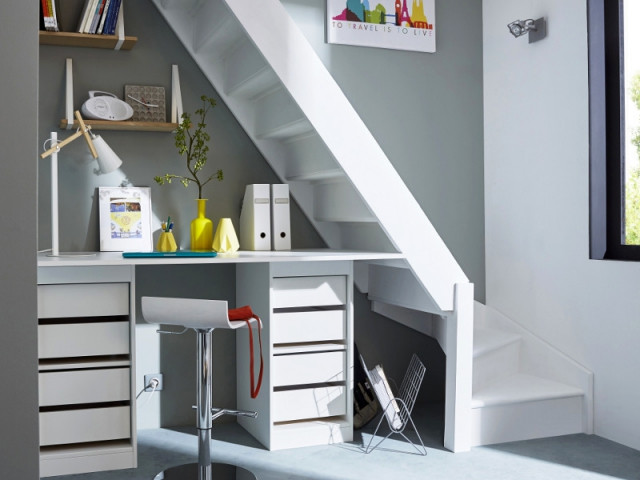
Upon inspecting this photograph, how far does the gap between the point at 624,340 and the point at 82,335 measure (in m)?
2.31

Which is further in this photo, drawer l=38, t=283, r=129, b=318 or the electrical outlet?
the electrical outlet

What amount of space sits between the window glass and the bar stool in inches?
71.9

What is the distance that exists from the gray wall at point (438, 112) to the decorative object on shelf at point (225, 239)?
102cm

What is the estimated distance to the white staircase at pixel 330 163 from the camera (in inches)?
112

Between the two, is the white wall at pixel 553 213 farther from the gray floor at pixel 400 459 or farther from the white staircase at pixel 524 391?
the gray floor at pixel 400 459

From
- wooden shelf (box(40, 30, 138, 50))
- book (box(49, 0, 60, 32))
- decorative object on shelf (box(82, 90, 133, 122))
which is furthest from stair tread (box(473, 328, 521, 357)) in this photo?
book (box(49, 0, 60, 32))

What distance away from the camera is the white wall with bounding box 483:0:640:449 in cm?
333

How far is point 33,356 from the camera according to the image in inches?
49.1

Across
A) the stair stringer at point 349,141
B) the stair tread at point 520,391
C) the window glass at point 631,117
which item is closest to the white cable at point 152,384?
the stair stringer at point 349,141

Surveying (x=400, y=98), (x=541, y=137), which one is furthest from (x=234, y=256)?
(x=541, y=137)

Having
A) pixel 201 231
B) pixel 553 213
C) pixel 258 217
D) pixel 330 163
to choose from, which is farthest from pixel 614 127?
pixel 201 231

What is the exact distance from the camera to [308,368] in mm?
3256

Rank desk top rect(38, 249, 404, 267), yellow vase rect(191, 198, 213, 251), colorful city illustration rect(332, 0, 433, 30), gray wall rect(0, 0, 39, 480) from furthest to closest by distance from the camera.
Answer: colorful city illustration rect(332, 0, 433, 30) < yellow vase rect(191, 198, 213, 251) < desk top rect(38, 249, 404, 267) < gray wall rect(0, 0, 39, 480)

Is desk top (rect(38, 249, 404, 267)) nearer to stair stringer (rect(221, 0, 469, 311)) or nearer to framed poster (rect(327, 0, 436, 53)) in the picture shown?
stair stringer (rect(221, 0, 469, 311))
